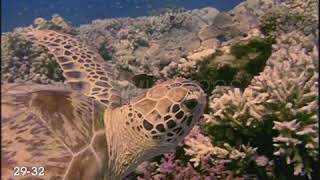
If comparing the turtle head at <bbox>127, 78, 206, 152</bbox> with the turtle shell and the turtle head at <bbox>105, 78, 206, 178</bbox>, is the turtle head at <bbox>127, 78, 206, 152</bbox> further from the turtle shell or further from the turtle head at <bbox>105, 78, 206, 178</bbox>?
the turtle shell

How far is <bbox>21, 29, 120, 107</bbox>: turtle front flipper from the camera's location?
11.2ft

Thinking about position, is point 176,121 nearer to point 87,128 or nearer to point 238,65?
point 87,128

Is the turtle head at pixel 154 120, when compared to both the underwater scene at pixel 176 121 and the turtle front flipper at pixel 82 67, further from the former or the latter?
the turtle front flipper at pixel 82 67

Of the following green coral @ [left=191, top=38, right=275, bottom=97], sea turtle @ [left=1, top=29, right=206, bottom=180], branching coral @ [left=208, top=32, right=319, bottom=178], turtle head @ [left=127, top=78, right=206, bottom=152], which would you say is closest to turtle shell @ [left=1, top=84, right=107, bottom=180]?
sea turtle @ [left=1, top=29, right=206, bottom=180]

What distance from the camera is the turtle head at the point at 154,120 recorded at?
2.58 m

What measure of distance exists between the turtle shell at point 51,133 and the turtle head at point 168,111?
29cm

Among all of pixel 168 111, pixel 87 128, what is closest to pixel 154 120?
pixel 168 111

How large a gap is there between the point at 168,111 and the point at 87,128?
1.84ft

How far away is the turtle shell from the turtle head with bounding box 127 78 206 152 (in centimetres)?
29

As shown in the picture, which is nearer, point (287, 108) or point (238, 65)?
point (287, 108)

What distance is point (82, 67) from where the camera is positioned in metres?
3.79
